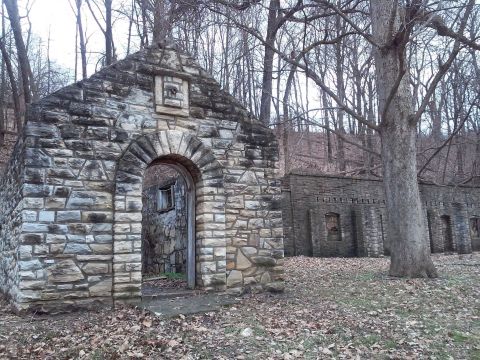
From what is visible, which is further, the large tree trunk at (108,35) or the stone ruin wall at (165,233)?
the large tree trunk at (108,35)

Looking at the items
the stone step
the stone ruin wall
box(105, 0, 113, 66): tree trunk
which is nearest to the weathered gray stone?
the stone step

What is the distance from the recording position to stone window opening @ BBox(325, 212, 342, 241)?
18419 mm

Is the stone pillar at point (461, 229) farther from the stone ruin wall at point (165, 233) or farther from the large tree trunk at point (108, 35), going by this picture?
the large tree trunk at point (108, 35)

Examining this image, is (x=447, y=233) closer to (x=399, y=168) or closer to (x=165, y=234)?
(x=399, y=168)

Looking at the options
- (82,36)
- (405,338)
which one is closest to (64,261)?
(405,338)

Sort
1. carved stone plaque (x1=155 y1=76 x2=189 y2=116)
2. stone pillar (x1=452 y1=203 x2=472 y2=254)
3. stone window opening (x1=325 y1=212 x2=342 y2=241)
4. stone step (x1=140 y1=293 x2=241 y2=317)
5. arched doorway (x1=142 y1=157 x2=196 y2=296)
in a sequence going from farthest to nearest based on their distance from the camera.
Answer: stone pillar (x1=452 y1=203 x2=472 y2=254) < stone window opening (x1=325 y1=212 x2=342 y2=241) < arched doorway (x1=142 y1=157 x2=196 y2=296) < carved stone plaque (x1=155 y1=76 x2=189 y2=116) < stone step (x1=140 y1=293 x2=241 y2=317)

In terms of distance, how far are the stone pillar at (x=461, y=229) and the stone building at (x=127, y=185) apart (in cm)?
1760

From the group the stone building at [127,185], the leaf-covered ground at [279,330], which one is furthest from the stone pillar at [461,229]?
the stone building at [127,185]

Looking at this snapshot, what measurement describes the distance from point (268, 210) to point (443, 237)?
17231mm

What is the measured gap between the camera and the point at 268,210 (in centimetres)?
834

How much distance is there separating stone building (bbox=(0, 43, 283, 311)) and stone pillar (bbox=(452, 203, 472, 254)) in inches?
693

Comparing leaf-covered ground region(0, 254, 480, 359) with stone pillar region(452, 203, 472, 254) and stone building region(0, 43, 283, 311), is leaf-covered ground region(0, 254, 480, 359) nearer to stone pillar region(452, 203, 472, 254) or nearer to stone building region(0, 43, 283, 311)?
stone building region(0, 43, 283, 311)

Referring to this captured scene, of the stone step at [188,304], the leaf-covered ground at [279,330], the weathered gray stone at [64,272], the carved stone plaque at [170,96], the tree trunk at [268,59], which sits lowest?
the leaf-covered ground at [279,330]

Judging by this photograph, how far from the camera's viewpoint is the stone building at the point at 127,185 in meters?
6.55
